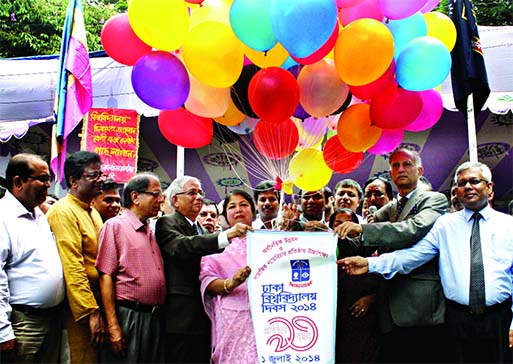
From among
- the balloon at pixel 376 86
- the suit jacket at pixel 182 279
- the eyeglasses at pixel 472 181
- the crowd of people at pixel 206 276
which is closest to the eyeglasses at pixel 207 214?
the crowd of people at pixel 206 276

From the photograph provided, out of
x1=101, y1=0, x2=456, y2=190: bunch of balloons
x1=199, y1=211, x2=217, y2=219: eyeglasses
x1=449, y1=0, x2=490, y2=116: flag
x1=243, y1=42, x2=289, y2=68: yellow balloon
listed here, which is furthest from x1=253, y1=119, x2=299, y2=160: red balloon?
x1=199, y1=211, x2=217, y2=219: eyeglasses

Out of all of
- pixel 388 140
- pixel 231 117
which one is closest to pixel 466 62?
pixel 388 140

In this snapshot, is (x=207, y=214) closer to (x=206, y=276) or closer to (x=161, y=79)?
(x=206, y=276)

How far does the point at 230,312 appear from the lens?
337 cm

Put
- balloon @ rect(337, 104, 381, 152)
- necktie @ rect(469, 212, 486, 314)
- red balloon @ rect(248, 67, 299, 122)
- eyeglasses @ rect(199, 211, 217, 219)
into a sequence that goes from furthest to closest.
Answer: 1. eyeglasses @ rect(199, 211, 217, 219)
2. balloon @ rect(337, 104, 381, 152)
3. red balloon @ rect(248, 67, 299, 122)
4. necktie @ rect(469, 212, 486, 314)

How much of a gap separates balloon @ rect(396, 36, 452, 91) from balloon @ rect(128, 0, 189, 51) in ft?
4.57

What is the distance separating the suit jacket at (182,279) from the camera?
136 inches

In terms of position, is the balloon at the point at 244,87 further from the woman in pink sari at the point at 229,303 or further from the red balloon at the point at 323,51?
the woman in pink sari at the point at 229,303

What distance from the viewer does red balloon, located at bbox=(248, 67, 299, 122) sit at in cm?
334

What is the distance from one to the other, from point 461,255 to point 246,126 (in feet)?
5.83

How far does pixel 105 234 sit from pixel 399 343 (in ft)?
6.82

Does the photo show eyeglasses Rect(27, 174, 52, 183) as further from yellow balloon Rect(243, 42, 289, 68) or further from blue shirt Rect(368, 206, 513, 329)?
blue shirt Rect(368, 206, 513, 329)

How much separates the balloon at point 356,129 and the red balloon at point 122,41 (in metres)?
1.43


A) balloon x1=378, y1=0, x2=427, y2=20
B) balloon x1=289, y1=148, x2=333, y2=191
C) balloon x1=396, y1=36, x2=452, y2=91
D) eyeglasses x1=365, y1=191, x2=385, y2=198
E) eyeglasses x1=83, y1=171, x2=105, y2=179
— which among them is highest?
balloon x1=378, y1=0, x2=427, y2=20
